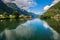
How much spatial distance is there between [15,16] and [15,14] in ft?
10.9

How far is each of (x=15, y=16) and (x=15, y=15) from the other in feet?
6.47

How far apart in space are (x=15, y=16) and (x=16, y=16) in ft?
4.53

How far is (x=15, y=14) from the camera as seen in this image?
616ft

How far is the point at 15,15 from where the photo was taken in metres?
187

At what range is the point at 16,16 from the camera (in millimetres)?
186375

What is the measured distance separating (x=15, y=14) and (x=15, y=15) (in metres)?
1.41

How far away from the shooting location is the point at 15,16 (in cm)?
18562

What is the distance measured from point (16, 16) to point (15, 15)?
1.96m
